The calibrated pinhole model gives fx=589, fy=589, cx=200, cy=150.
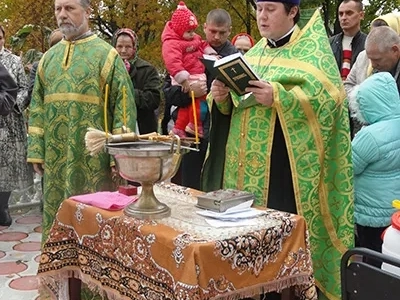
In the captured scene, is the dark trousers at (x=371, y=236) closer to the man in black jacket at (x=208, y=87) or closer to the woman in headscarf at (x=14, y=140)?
the man in black jacket at (x=208, y=87)

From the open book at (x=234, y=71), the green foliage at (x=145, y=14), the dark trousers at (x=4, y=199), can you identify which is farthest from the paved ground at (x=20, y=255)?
the green foliage at (x=145, y=14)

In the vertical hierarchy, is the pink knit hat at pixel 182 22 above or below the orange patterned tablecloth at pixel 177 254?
above

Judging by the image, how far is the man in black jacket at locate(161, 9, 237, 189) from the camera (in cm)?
471

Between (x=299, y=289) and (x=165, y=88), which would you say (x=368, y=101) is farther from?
(x=165, y=88)

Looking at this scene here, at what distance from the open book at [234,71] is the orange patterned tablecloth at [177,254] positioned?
1.96 feet

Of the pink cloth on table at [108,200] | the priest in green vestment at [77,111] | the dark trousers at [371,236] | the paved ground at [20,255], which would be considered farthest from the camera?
the paved ground at [20,255]

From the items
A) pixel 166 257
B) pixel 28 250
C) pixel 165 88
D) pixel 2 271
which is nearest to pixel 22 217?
pixel 28 250

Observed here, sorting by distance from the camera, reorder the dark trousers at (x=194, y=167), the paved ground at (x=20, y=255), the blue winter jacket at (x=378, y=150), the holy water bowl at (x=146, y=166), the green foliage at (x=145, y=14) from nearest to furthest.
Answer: the holy water bowl at (x=146, y=166), the blue winter jacket at (x=378, y=150), the paved ground at (x=20, y=255), the dark trousers at (x=194, y=167), the green foliage at (x=145, y=14)

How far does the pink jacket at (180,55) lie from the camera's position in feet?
15.4

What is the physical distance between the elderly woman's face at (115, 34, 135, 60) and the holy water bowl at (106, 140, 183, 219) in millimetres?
3045

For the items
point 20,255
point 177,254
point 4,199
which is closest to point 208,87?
point 20,255

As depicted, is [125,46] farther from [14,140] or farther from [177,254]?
[177,254]

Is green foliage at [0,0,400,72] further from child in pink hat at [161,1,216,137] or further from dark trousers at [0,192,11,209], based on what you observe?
child in pink hat at [161,1,216,137]

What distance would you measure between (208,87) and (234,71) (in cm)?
193
